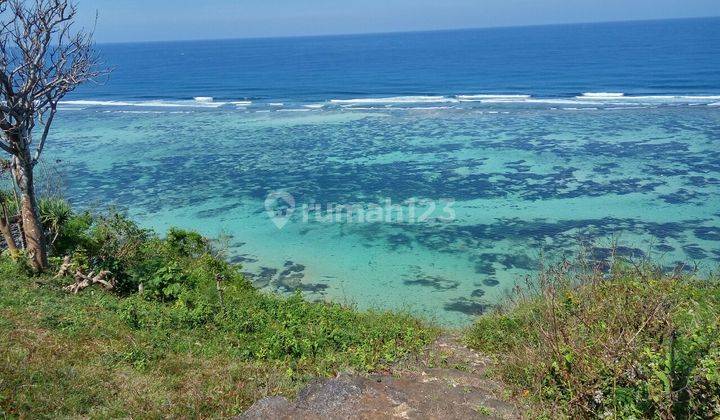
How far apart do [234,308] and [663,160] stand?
22.2 metres

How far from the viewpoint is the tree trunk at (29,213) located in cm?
934

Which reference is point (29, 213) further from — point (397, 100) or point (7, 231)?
point (397, 100)

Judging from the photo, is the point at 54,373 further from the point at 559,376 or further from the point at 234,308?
the point at 559,376

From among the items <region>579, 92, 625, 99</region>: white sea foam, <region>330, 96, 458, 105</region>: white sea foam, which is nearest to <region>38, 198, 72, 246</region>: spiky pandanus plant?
<region>330, 96, 458, 105</region>: white sea foam

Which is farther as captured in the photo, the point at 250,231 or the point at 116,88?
the point at 116,88

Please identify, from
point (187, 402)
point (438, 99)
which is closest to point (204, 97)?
point (438, 99)

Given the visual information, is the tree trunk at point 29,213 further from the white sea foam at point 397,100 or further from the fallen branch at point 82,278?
the white sea foam at point 397,100

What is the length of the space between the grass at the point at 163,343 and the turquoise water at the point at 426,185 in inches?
153

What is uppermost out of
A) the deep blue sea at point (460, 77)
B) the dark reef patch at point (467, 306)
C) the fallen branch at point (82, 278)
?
the deep blue sea at point (460, 77)

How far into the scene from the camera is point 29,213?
970 cm

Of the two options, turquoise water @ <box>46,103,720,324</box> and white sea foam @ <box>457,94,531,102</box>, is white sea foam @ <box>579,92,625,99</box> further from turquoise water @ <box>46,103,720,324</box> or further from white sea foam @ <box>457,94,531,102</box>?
white sea foam @ <box>457,94,531,102</box>

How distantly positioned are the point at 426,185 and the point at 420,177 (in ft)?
3.85

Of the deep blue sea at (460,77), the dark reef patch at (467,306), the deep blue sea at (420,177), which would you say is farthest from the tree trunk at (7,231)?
the deep blue sea at (460,77)

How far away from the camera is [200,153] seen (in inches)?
1178
